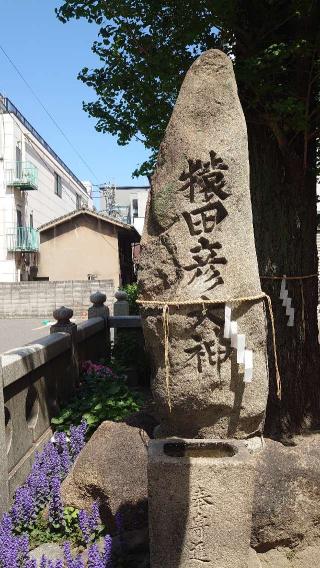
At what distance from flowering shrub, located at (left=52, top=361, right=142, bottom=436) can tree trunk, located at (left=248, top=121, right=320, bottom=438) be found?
169cm

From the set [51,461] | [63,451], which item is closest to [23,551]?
[51,461]

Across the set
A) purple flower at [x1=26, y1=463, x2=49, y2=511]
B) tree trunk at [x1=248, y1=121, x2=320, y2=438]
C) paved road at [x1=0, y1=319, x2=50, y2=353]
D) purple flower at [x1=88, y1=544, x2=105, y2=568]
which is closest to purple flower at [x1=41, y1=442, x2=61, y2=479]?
purple flower at [x1=26, y1=463, x2=49, y2=511]

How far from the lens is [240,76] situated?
479 centimetres

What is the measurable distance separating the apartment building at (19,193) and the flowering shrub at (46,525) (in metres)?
22.8

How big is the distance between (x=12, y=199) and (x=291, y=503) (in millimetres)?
24980

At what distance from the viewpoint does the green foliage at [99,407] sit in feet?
18.7

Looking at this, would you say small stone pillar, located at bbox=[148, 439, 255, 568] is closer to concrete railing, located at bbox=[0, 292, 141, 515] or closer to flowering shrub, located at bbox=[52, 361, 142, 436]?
concrete railing, located at bbox=[0, 292, 141, 515]

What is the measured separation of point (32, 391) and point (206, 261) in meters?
3.08

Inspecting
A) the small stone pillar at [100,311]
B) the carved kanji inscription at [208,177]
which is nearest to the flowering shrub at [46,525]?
the carved kanji inscription at [208,177]

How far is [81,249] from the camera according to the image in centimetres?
2566

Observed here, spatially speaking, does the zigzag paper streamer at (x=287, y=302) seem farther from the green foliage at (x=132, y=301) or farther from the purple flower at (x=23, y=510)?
the green foliage at (x=132, y=301)

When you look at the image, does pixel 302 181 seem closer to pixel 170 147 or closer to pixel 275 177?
pixel 275 177

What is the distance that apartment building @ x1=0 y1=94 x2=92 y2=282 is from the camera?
2564 cm

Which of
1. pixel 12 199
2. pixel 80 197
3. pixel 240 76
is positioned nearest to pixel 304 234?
pixel 240 76
